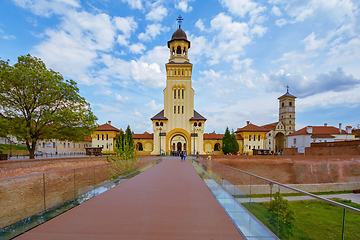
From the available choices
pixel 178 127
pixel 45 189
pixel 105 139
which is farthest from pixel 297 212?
pixel 105 139

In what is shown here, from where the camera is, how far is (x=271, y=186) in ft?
13.8

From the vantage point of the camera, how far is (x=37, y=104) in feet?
65.9

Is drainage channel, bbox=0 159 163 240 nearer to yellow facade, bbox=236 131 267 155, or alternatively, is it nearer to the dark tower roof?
the dark tower roof

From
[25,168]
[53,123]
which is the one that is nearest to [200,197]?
[25,168]

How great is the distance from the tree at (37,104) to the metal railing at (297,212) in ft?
69.9

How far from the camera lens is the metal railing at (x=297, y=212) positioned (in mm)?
2686

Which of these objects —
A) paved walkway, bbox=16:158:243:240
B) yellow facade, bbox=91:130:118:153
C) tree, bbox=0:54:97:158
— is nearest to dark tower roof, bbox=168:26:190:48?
yellow facade, bbox=91:130:118:153

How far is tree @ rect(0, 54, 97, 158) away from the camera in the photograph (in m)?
18.7

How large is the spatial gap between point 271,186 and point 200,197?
3.79 m

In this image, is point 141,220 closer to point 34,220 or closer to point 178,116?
point 34,220

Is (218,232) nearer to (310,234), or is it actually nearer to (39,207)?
(310,234)

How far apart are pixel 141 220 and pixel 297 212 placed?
12.1 feet

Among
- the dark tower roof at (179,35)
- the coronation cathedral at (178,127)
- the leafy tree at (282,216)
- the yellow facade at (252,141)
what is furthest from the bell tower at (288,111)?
the leafy tree at (282,216)

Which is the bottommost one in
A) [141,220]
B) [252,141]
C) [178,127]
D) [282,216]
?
[252,141]
